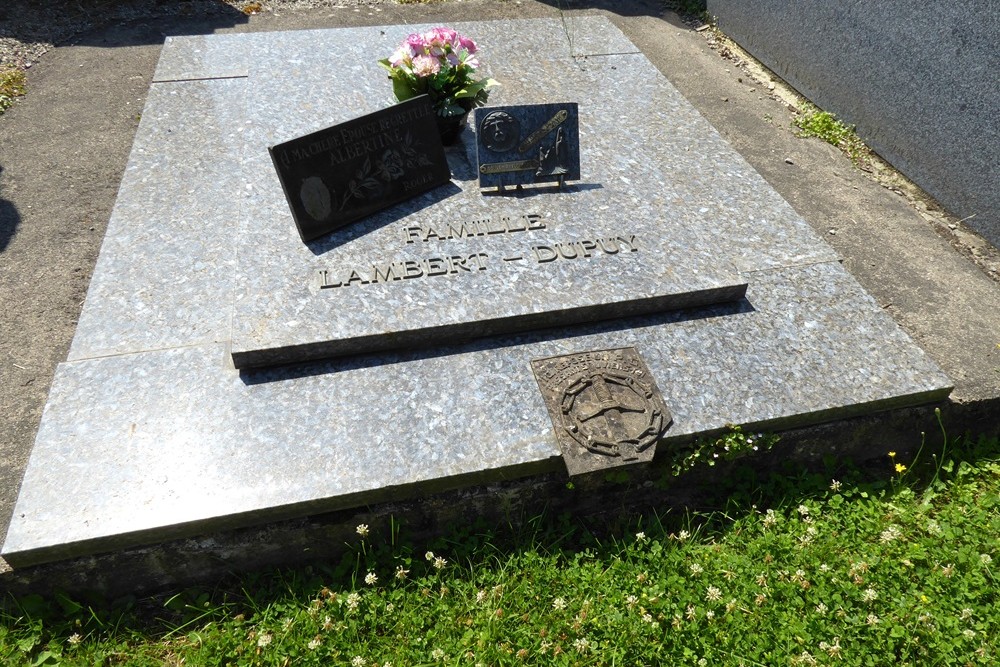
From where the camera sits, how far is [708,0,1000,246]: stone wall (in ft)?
14.8

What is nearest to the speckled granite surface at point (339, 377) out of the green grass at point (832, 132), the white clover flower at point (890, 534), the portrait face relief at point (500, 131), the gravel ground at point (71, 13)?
the portrait face relief at point (500, 131)

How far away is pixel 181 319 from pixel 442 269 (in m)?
1.44

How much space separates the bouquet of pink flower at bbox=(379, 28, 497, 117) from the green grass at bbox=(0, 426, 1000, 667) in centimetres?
281

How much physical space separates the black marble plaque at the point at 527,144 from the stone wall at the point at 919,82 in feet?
9.87

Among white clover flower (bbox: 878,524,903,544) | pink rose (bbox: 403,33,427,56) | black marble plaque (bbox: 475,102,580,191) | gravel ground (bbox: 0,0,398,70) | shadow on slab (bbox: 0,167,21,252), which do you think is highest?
pink rose (bbox: 403,33,427,56)

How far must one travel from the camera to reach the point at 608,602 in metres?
2.77

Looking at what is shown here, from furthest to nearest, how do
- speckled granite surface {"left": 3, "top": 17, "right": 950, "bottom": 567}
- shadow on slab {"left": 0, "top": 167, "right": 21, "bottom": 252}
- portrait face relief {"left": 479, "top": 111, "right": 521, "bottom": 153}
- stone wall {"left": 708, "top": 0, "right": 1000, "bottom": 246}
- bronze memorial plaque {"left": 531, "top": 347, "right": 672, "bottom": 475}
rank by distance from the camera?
stone wall {"left": 708, "top": 0, "right": 1000, "bottom": 246}
shadow on slab {"left": 0, "top": 167, "right": 21, "bottom": 252}
portrait face relief {"left": 479, "top": 111, "right": 521, "bottom": 153}
bronze memorial plaque {"left": 531, "top": 347, "right": 672, "bottom": 475}
speckled granite surface {"left": 3, "top": 17, "right": 950, "bottom": 567}

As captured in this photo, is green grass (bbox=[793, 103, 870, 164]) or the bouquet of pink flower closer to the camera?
the bouquet of pink flower

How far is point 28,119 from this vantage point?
5551mm

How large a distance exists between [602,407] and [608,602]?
2.84ft

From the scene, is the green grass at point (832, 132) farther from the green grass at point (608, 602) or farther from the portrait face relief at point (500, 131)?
the green grass at point (608, 602)

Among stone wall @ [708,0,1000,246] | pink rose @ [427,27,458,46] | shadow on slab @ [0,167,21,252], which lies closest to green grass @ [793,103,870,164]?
stone wall @ [708,0,1000,246]

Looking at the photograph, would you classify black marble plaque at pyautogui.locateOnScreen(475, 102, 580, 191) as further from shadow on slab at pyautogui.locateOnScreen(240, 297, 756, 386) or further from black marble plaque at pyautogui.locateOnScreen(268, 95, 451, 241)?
shadow on slab at pyautogui.locateOnScreen(240, 297, 756, 386)

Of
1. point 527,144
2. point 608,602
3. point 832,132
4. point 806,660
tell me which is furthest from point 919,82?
point 608,602
